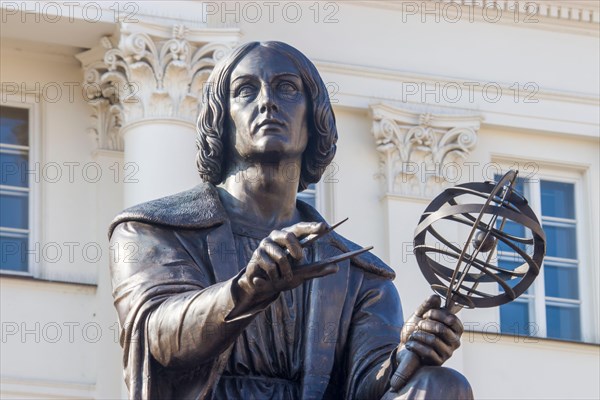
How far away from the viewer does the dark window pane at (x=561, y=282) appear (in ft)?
90.3

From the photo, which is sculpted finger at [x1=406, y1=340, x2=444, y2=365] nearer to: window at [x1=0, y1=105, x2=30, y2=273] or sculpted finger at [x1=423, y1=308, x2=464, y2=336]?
sculpted finger at [x1=423, y1=308, x2=464, y2=336]

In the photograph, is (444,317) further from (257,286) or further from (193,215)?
(193,215)

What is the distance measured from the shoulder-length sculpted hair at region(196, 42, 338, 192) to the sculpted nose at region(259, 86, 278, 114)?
17 cm

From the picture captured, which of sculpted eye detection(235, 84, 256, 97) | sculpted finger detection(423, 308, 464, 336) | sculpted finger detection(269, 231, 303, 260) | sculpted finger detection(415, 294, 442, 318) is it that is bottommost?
sculpted finger detection(423, 308, 464, 336)

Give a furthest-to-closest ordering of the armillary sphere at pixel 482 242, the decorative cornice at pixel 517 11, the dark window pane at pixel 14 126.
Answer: the decorative cornice at pixel 517 11 → the dark window pane at pixel 14 126 → the armillary sphere at pixel 482 242

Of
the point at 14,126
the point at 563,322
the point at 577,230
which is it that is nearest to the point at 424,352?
the point at 14,126

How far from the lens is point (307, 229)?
7520 millimetres

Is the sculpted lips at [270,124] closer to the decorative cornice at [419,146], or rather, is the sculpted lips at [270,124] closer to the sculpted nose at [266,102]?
the sculpted nose at [266,102]

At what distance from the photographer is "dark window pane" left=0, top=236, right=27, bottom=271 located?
84.8 feet

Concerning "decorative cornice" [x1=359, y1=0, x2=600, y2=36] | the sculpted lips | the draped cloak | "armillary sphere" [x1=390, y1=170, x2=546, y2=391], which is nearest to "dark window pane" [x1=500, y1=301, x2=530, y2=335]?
"decorative cornice" [x1=359, y1=0, x2=600, y2=36]

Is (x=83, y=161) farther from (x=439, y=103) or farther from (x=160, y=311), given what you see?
(x=160, y=311)

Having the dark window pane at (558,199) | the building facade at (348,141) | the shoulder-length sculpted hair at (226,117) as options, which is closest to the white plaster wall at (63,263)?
the building facade at (348,141)

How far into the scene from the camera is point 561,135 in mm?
28547

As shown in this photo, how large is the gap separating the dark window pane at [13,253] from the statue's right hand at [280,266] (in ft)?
60.3
